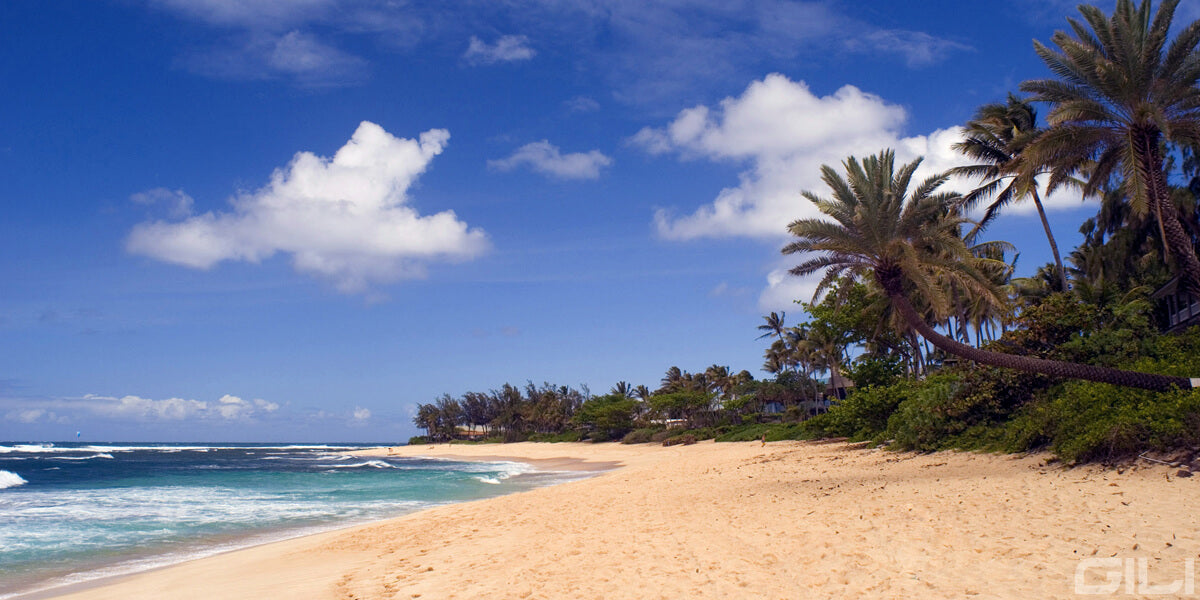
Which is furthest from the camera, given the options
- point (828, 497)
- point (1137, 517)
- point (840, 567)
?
point (828, 497)

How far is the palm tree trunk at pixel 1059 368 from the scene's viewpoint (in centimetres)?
Result: 1303

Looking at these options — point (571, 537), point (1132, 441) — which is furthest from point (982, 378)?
point (571, 537)

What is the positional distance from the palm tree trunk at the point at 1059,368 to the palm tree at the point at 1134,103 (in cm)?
213

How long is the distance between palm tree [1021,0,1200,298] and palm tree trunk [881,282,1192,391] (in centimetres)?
213

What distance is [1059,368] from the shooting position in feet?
47.5

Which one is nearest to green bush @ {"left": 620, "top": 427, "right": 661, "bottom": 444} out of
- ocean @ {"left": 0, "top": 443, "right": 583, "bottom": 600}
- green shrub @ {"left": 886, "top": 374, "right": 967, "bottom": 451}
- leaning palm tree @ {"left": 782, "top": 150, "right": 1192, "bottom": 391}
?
ocean @ {"left": 0, "top": 443, "right": 583, "bottom": 600}

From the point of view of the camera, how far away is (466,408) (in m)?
118

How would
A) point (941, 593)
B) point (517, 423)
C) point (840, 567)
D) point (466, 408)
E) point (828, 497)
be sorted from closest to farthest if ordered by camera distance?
1. point (941, 593)
2. point (840, 567)
3. point (828, 497)
4. point (517, 423)
5. point (466, 408)

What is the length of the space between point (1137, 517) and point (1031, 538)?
156 cm

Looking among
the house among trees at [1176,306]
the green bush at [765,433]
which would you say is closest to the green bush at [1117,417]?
the house among trees at [1176,306]

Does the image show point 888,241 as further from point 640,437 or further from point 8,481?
point 8,481

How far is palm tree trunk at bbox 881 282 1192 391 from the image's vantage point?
1303 cm

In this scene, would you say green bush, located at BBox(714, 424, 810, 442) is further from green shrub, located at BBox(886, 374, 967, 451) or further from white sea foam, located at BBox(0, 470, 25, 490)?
white sea foam, located at BBox(0, 470, 25, 490)

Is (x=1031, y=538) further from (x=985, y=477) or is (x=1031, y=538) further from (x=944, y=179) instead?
(x=944, y=179)
